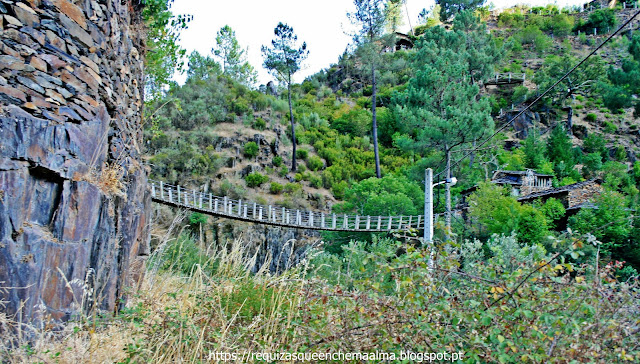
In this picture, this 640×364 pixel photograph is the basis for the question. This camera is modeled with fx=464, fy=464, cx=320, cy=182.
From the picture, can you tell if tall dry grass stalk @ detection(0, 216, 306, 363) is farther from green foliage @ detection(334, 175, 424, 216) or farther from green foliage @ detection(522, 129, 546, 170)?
green foliage @ detection(522, 129, 546, 170)

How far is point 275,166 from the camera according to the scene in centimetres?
2381

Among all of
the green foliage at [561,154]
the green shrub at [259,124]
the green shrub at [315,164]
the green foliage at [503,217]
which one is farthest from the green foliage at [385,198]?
the green foliage at [561,154]

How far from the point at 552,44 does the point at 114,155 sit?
168 ft

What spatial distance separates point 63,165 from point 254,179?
58.9ft

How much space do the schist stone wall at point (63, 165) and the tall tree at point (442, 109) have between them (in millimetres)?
14281

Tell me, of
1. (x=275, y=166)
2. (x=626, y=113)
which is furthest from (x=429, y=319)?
(x=626, y=113)

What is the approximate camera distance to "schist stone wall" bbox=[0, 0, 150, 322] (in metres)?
3.05

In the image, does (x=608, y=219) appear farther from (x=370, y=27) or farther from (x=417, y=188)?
(x=370, y=27)

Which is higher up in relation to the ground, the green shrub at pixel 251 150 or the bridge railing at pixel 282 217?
the green shrub at pixel 251 150

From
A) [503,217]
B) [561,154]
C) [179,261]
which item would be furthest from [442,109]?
[179,261]

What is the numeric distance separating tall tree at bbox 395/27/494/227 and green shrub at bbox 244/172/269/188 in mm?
6534

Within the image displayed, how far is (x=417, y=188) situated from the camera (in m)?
19.1

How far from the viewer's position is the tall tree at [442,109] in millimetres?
18031

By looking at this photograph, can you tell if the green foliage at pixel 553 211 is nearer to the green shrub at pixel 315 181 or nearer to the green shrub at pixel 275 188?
the green shrub at pixel 315 181
